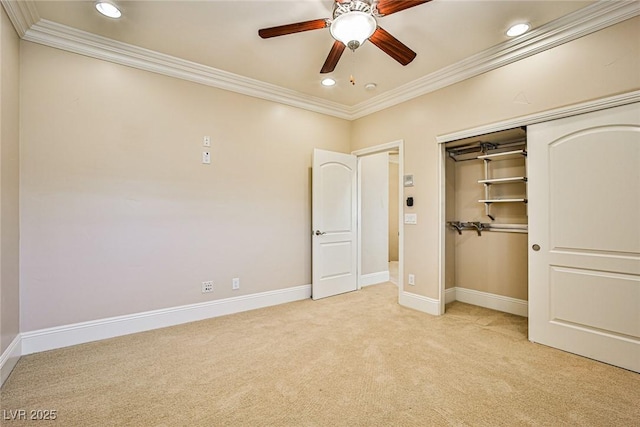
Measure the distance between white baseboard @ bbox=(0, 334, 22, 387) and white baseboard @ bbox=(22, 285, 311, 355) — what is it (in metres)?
0.08

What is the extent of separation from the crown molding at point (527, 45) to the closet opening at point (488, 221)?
2.30 feet

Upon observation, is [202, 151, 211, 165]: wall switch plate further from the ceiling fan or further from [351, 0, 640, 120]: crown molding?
[351, 0, 640, 120]: crown molding

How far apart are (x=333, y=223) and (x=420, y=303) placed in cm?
156

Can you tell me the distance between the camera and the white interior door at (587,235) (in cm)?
224

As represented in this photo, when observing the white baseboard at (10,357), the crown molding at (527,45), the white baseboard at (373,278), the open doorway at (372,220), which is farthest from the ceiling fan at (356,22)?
the white baseboard at (373,278)

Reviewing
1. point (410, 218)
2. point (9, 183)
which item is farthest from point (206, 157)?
point (410, 218)

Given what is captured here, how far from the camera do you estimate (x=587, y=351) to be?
7.97ft

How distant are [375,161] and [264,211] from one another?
237 centimetres

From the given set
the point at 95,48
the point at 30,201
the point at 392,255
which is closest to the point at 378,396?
the point at 30,201

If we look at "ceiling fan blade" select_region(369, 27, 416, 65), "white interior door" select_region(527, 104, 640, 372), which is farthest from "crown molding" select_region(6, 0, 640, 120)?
"ceiling fan blade" select_region(369, 27, 416, 65)

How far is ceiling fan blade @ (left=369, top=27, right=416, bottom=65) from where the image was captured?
2.19 m

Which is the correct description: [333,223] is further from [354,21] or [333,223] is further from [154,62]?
[154,62]

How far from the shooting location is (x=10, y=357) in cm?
222

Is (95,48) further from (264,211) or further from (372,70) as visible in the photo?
(372,70)
